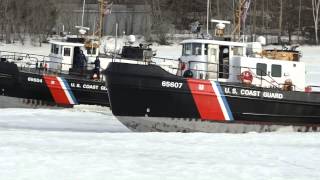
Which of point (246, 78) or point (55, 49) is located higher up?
point (55, 49)

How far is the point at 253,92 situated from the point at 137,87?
281 centimetres

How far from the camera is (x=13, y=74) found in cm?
1825

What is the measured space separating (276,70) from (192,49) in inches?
89.1

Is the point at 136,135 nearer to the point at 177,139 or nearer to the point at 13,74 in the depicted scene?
the point at 177,139

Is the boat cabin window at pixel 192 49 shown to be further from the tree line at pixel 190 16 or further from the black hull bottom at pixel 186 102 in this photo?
the tree line at pixel 190 16

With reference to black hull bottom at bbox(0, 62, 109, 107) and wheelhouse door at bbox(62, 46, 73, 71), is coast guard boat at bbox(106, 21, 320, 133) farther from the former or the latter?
wheelhouse door at bbox(62, 46, 73, 71)

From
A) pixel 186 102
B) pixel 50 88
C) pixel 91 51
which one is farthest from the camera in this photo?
pixel 91 51

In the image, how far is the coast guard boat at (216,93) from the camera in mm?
12953

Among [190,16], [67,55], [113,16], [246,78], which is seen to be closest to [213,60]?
[246,78]

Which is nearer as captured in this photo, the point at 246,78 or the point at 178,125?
the point at 178,125

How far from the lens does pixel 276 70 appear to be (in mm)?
15008

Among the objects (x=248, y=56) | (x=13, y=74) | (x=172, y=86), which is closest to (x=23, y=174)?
(x=172, y=86)

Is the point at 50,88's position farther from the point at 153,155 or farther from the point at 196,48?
the point at 153,155

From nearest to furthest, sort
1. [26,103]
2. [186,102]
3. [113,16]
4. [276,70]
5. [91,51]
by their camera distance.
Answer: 1. [186,102]
2. [276,70]
3. [26,103]
4. [91,51]
5. [113,16]
